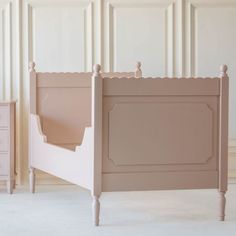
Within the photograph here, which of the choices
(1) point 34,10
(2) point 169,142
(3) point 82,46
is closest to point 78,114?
(3) point 82,46

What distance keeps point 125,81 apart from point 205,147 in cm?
63

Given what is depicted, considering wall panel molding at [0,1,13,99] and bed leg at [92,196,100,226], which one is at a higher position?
wall panel molding at [0,1,13,99]

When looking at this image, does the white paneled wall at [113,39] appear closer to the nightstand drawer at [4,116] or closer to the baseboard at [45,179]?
the baseboard at [45,179]

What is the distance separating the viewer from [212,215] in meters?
3.52

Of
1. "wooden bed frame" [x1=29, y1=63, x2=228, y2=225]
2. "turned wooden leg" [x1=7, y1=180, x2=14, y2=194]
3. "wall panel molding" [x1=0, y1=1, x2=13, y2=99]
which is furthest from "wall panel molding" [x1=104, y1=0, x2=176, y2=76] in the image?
"wooden bed frame" [x1=29, y1=63, x2=228, y2=225]

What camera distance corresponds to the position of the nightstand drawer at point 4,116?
13.6ft

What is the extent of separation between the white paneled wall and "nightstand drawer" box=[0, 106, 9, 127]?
398 millimetres

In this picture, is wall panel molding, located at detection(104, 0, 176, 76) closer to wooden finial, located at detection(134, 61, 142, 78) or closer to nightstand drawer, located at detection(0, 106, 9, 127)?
wooden finial, located at detection(134, 61, 142, 78)

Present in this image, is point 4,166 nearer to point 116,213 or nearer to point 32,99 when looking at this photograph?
point 32,99

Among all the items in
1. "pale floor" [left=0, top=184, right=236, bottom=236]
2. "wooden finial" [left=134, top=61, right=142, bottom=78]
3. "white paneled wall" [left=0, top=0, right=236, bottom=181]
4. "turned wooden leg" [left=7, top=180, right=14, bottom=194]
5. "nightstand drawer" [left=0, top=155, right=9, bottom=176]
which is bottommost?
"pale floor" [left=0, top=184, right=236, bottom=236]

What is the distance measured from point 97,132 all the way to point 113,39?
5.16ft

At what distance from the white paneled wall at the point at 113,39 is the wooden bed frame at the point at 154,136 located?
129 cm

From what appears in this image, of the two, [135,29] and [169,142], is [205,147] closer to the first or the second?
[169,142]

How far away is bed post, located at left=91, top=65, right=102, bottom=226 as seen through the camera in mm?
3227
